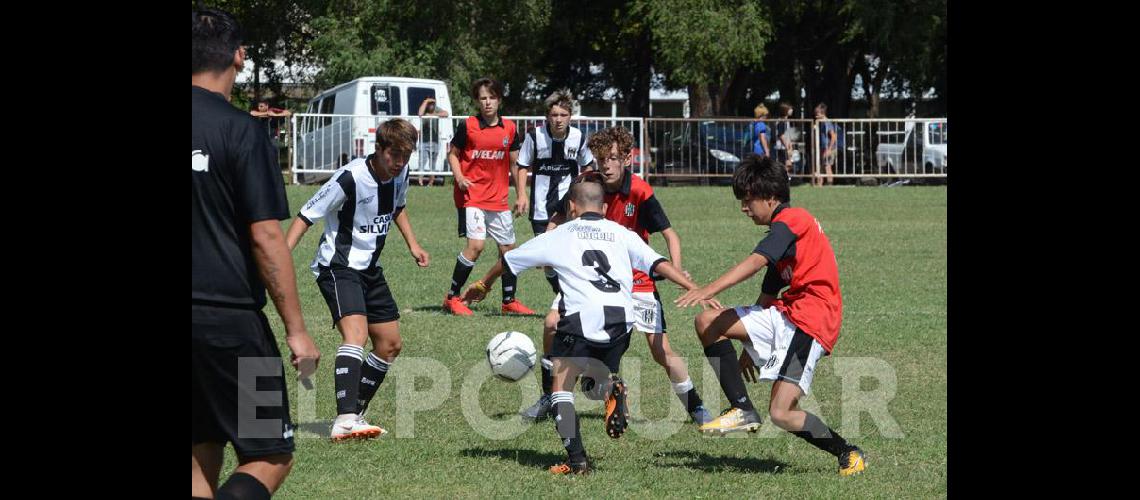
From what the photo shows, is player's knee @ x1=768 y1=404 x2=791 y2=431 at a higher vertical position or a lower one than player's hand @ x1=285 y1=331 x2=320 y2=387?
lower

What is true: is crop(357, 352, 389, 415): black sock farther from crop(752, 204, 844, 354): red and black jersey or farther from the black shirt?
the black shirt

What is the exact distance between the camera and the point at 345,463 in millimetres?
6441

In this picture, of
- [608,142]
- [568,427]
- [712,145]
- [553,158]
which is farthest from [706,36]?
[568,427]

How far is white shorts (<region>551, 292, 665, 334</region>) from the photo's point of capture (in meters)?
7.36

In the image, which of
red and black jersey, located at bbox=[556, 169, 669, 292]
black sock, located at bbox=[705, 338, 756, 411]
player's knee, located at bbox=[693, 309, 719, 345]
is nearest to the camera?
player's knee, located at bbox=[693, 309, 719, 345]

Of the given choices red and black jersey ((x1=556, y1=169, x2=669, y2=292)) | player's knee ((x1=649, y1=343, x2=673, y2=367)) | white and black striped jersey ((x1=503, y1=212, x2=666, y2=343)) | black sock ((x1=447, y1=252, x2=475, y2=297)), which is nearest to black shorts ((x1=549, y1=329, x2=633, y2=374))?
white and black striped jersey ((x1=503, y1=212, x2=666, y2=343))

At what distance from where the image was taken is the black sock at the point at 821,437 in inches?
246

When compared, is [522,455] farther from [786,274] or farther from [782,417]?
[786,274]

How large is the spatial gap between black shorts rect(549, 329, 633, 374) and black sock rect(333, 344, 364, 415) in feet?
4.10

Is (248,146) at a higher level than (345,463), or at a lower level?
higher

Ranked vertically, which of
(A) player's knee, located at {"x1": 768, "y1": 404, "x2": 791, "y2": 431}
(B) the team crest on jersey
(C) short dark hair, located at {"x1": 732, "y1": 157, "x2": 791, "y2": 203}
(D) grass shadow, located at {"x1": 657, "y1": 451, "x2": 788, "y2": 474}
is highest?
(C) short dark hair, located at {"x1": 732, "y1": 157, "x2": 791, "y2": 203}
